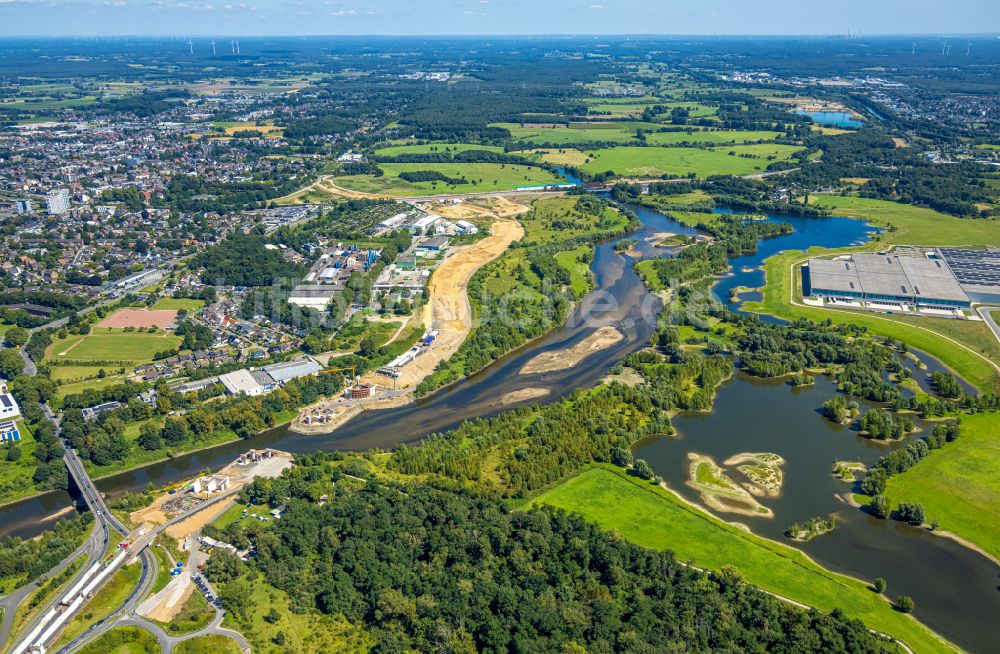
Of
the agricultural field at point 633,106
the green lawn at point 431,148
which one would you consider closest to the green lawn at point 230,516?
the green lawn at point 431,148

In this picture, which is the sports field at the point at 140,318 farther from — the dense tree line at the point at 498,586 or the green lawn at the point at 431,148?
the green lawn at the point at 431,148

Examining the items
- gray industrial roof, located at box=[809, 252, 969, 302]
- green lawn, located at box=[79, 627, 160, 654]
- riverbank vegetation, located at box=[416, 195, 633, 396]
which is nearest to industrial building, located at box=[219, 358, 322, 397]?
riverbank vegetation, located at box=[416, 195, 633, 396]

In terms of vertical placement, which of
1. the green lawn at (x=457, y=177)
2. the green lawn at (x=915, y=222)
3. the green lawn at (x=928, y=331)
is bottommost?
the green lawn at (x=928, y=331)

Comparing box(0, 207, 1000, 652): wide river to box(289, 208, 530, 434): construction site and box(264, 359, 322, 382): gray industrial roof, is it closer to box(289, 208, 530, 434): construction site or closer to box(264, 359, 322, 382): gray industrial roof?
box(289, 208, 530, 434): construction site

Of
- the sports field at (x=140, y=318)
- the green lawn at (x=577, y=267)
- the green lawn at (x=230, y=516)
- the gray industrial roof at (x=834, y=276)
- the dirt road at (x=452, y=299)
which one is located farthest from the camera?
the green lawn at (x=577, y=267)

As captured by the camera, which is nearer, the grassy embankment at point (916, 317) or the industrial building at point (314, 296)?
the grassy embankment at point (916, 317)

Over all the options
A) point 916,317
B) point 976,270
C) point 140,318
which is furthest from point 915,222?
point 140,318

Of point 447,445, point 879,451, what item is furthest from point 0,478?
point 879,451
